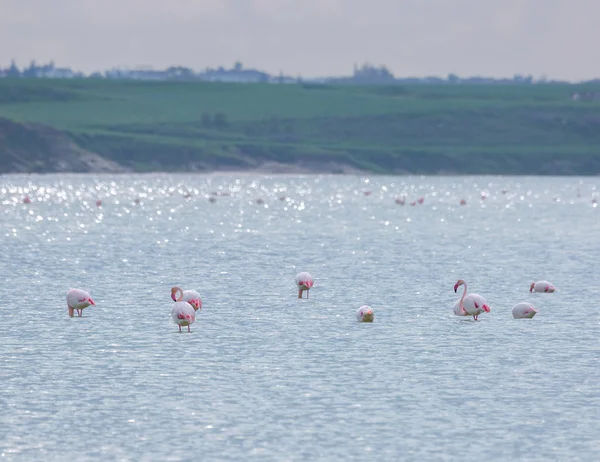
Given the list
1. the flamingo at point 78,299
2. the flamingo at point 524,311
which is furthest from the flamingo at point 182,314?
the flamingo at point 524,311

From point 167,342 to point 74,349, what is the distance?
7.16 feet

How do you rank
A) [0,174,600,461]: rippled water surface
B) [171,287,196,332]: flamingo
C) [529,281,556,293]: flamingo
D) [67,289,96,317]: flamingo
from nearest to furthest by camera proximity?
[0,174,600,461]: rippled water surface → [171,287,196,332]: flamingo → [67,289,96,317]: flamingo → [529,281,556,293]: flamingo

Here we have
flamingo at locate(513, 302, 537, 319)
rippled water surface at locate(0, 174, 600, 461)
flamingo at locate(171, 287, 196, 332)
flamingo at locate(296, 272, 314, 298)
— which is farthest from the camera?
flamingo at locate(296, 272, 314, 298)

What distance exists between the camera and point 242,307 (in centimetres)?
3938

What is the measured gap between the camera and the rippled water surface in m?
23.0

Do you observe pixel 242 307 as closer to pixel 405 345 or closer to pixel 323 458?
pixel 405 345

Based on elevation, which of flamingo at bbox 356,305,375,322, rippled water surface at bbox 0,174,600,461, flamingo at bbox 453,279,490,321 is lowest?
rippled water surface at bbox 0,174,600,461

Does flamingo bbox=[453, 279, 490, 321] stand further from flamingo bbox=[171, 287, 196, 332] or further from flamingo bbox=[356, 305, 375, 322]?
flamingo bbox=[171, 287, 196, 332]

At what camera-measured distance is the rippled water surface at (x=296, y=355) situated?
23.0 meters

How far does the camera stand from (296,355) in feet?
101

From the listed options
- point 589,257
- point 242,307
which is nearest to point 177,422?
point 242,307

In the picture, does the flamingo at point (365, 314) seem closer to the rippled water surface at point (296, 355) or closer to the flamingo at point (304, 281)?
the rippled water surface at point (296, 355)

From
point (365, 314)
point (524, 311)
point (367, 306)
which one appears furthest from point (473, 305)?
point (365, 314)

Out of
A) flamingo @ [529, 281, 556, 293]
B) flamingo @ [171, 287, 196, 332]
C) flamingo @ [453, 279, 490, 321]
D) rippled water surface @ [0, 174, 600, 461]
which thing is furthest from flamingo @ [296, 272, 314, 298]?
flamingo @ [171, 287, 196, 332]
